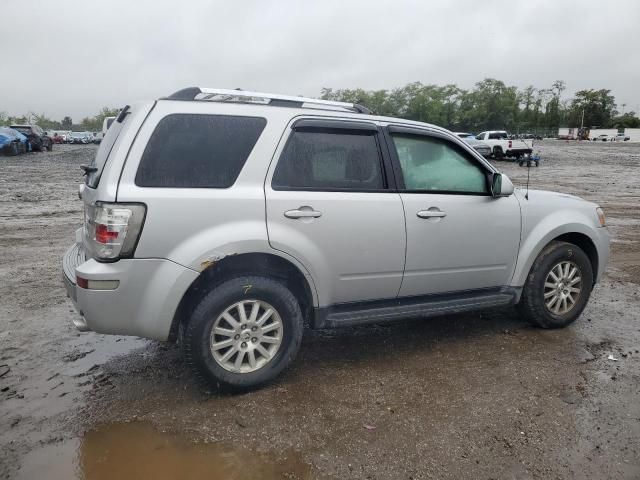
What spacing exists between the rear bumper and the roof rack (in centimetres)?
116

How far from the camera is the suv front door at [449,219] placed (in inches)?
161

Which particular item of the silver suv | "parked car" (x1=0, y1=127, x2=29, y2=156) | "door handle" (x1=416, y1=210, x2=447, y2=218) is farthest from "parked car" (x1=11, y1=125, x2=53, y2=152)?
"door handle" (x1=416, y1=210, x2=447, y2=218)

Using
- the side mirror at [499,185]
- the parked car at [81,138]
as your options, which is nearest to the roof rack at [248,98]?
the side mirror at [499,185]

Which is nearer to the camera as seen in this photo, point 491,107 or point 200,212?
point 200,212

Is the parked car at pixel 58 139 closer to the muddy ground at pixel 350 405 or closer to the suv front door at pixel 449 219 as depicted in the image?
the muddy ground at pixel 350 405

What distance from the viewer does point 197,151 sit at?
138 inches

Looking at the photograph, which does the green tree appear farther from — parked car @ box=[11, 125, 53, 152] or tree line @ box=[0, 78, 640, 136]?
parked car @ box=[11, 125, 53, 152]

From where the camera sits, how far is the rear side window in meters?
3.38

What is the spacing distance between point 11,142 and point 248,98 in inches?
1200

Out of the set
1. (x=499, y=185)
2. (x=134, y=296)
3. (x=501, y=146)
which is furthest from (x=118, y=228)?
(x=501, y=146)

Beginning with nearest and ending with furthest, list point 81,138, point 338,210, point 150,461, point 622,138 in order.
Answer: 1. point 150,461
2. point 338,210
3. point 81,138
4. point 622,138

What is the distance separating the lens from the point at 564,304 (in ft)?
15.9

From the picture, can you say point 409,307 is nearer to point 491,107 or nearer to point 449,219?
point 449,219

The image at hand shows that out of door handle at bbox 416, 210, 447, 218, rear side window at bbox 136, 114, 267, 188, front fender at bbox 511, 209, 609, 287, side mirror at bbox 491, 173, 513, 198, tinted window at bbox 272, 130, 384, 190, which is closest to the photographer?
rear side window at bbox 136, 114, 267, 188
